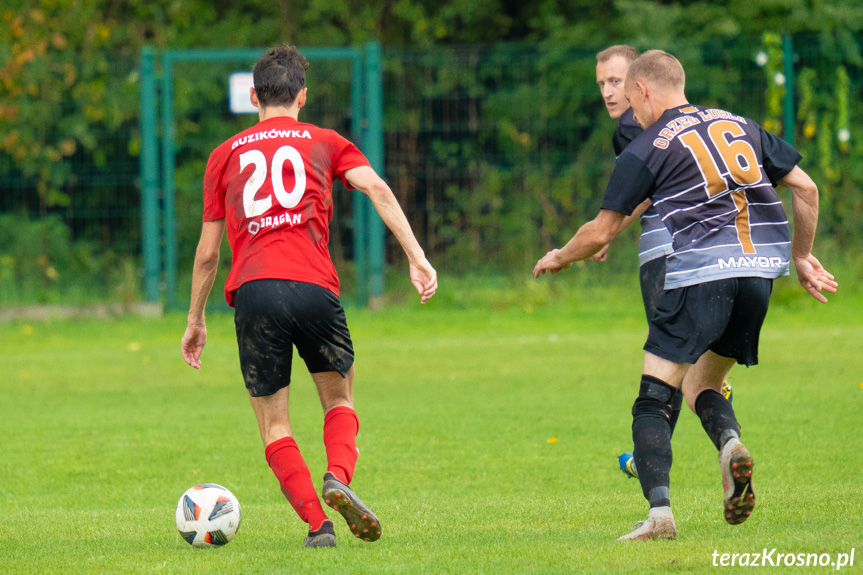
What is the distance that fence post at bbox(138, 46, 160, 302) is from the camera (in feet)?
49.5

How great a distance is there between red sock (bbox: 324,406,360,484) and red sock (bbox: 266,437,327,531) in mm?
118

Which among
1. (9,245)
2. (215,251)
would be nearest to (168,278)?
(9,245)

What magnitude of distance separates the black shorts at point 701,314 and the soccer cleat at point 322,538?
149 cm

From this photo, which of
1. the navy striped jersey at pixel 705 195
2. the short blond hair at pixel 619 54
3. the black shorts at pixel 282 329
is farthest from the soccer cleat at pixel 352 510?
the short blond hair at pixel 619 54

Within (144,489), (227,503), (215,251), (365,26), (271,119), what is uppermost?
(365,26)

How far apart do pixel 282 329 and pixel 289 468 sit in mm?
559

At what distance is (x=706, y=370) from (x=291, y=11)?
56.3ft

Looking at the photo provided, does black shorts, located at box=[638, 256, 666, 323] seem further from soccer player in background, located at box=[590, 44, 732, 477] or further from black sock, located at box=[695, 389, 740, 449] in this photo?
black sock, located at box=[695, 389, 740, 449]

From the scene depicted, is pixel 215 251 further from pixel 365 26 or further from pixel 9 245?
pixel 365 26

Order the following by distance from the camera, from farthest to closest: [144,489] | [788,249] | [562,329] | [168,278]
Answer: [168,278]
[562,329]
[144,489]
[788,249]

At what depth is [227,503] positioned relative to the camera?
4723mm

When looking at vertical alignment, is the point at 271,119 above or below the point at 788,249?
above

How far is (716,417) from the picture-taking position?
4684mm

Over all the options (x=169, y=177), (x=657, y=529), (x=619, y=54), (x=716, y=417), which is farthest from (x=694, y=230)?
(x=169, y=177)
